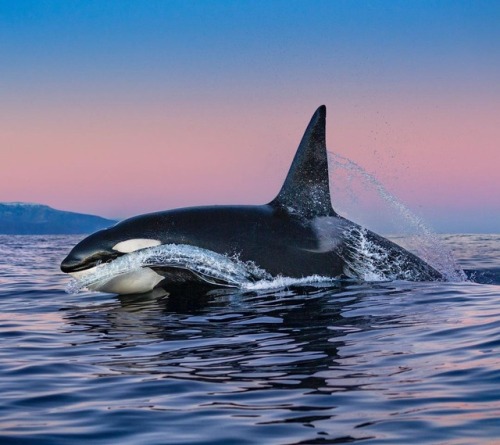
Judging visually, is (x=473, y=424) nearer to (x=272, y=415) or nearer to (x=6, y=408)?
(x=272, y=415)

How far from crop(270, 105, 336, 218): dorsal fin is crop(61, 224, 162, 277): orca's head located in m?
2.63

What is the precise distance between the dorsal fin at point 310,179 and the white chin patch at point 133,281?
263 centimetres

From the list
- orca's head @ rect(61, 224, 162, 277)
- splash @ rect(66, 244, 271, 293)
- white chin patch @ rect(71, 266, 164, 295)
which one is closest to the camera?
splash @ rect(66, 244, 271, 293)

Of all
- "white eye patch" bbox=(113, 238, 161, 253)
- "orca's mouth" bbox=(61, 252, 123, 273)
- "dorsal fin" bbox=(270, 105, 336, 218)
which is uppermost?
"dorsal fin" bbox=(270, 105, 336, 218)

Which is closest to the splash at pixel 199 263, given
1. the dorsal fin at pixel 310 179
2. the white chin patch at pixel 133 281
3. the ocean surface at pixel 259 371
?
the white chin patch at pixel 133 281

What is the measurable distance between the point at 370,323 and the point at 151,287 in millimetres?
5912

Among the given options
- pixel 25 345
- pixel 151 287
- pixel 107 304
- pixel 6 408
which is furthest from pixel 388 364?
pixel 151 287

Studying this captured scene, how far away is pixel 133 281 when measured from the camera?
15070mm

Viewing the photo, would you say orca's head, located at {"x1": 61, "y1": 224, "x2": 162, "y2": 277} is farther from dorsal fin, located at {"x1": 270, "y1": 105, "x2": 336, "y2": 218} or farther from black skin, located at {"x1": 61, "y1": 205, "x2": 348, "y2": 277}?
dorsal fin, located at {"x1": 270, "y1": 105, "x2": 336, "y2": 218}

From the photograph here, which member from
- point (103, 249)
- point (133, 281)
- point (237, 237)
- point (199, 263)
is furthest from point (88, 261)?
point (237, 237)

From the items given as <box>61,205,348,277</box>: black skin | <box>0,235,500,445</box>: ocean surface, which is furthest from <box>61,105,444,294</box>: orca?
<box>0,235,500,445</box>: ocean surface

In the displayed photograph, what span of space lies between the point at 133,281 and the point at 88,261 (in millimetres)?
900

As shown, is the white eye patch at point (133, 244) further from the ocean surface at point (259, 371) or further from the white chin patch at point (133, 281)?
the ocean surface at point (259, 371)

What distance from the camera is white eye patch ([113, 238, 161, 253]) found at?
14.7 m
